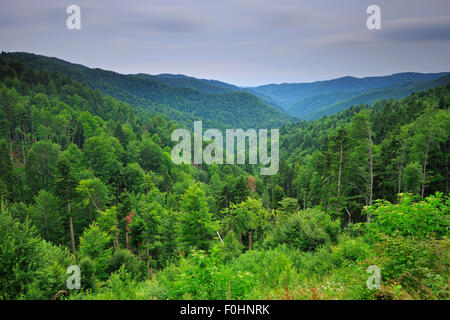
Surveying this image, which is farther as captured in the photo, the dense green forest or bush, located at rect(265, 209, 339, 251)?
bush, located at rect(265, 209, 339, 251)

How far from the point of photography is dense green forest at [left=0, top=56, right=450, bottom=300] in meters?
8.80

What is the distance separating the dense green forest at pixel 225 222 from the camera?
8797 mm

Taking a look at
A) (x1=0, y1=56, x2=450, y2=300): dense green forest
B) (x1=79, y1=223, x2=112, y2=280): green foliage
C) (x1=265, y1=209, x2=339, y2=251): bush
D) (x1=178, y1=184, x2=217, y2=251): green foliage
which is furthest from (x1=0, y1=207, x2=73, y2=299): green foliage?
(x1=265, y1=209, x2=339, y2=251): bush

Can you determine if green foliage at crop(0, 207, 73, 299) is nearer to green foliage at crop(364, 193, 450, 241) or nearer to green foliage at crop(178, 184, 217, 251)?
green foliage at crop(178, 184, 217, 251)

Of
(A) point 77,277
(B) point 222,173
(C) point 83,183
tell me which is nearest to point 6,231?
(A) point 77,277

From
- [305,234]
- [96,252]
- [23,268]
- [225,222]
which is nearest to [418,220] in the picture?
[305,234]

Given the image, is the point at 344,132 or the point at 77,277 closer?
the point at 77,277

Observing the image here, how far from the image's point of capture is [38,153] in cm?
5125

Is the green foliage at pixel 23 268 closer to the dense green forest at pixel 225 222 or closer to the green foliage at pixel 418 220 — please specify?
the dense green forest at pixel 225 222

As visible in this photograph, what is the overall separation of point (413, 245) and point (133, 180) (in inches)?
2411

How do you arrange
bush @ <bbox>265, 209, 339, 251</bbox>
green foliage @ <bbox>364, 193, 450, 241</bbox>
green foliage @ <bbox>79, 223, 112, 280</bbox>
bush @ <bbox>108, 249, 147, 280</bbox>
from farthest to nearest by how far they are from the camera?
bush @ <bbox>108, 249, 147, 280</bbox>
green foliage @ <bbox>79, 223, 112, 280</bbox>
bush @ <bbox>265, 209, 339, 251</bbox>
green foliage @ <bbox>364, 193, 450, 241</bbox>

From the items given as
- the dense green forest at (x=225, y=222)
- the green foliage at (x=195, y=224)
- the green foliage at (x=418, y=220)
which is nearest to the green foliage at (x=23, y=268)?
the dense green forest at (x=225, y=222)

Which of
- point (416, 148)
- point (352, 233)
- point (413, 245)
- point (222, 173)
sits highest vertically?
point (416, 148)
